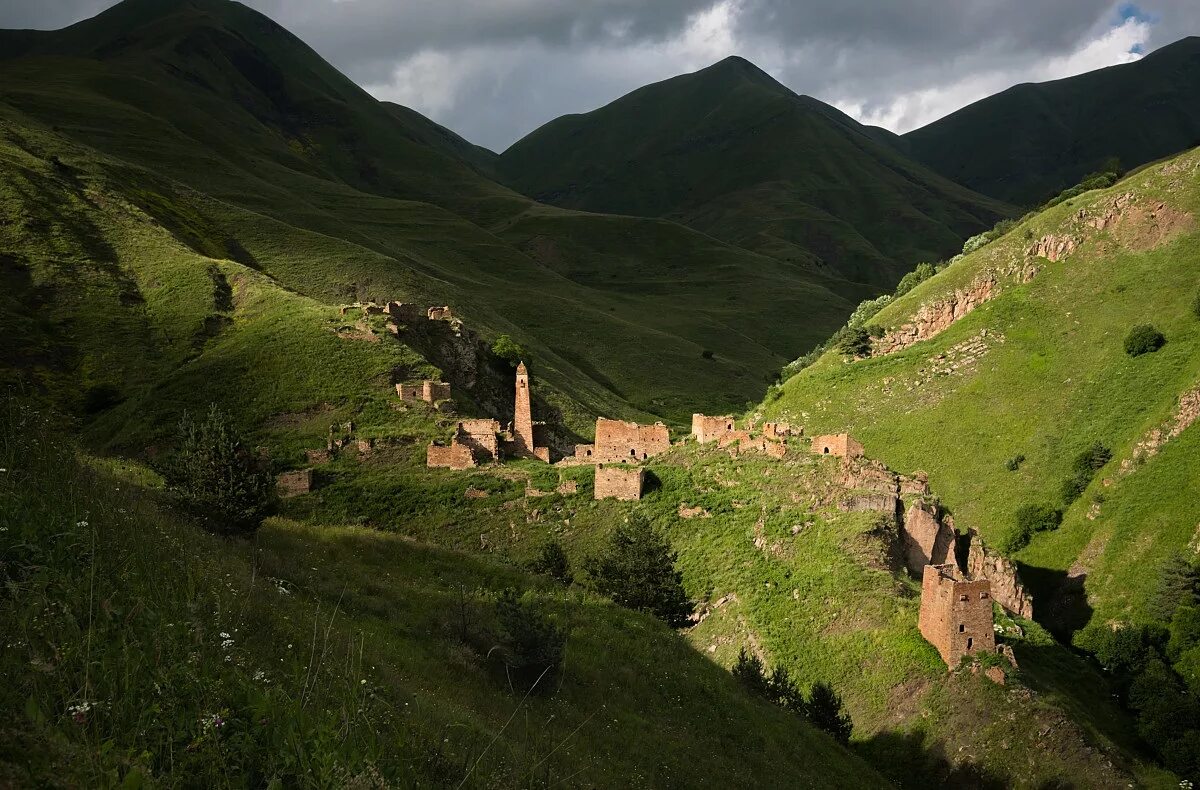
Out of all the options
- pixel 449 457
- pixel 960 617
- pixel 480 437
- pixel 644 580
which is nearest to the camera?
pixel 960 617

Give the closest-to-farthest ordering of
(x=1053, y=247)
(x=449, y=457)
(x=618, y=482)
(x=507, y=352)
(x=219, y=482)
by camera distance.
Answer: (x=219, y=482), (x=618, y=482), (x=449, y=457), (x=507, y=352), (x=1053, y=247)

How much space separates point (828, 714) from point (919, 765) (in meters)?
3.01

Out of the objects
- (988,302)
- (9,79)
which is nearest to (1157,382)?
(988,302)

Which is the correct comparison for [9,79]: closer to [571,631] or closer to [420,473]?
[420,473]

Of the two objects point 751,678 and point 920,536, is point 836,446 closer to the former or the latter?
point 920,536

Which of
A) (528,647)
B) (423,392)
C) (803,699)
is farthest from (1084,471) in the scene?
(528,647)

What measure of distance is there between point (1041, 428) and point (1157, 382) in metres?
7.51

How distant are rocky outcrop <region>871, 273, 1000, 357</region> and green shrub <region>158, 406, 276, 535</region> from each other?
202 feet

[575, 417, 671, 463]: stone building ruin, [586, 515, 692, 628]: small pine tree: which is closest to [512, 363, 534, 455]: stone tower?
[575, 417, 671, 463]: stone building ruin

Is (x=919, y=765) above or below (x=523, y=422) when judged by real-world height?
below

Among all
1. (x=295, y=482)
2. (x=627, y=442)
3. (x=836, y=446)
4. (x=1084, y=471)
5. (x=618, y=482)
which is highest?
(x=836, y=446)

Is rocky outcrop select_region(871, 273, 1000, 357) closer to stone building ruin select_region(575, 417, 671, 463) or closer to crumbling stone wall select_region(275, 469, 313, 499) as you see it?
stone building ruin select_region(575, 417, 671, 463)

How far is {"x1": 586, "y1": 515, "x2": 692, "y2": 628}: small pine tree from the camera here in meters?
29.4

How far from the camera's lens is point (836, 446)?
3841 cm
